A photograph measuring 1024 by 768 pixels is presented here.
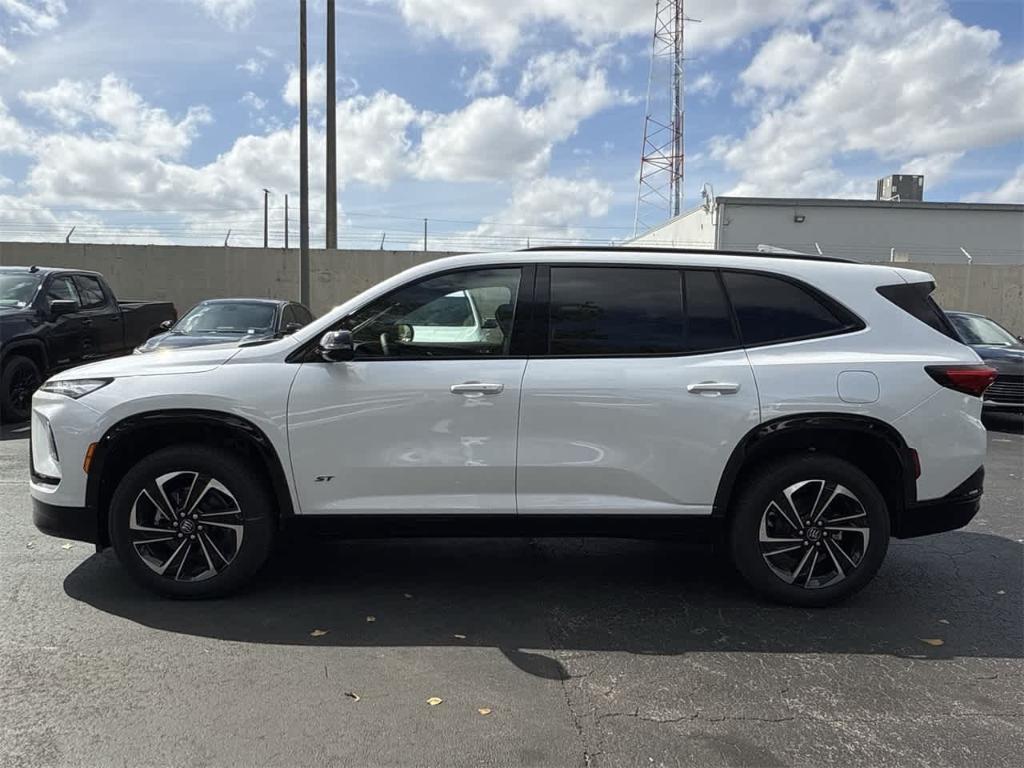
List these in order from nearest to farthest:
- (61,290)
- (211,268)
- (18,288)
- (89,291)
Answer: (18,288) → (61,290) → (89,291) → (211,268)

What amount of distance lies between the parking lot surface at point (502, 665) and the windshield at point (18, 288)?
5911mm

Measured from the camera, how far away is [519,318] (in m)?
3.93

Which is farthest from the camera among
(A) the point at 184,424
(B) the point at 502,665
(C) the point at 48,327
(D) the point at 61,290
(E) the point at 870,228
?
(E) the point at 870,228

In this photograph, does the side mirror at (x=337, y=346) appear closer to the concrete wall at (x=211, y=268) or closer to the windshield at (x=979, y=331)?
the windshield at (x=979, y=331)

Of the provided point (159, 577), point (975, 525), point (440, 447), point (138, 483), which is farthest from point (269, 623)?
point (975, 525)

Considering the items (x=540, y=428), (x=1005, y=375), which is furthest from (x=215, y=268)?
(x=540, y=428)

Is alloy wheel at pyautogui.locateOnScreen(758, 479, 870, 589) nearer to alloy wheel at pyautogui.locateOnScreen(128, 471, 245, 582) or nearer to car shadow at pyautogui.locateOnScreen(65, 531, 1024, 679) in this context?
car shadow at pyautogui.locateOnScreen(65, 531, 1024, 679)

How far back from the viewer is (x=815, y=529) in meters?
3.90

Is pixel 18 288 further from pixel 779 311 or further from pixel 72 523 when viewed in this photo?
pixel 779 311

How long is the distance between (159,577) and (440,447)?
63.8 inches

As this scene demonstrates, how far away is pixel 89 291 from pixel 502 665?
977cm

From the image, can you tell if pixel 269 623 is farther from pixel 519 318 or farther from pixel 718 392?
pixel 718 392

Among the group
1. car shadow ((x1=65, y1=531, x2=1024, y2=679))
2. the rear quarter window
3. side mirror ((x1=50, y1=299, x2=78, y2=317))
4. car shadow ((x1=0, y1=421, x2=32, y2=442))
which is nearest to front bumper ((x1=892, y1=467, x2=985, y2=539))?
car shadow ((x1=65, y1=531, x2=1024, y2=679))

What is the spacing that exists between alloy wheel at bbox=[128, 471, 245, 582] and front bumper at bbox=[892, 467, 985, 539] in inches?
137
